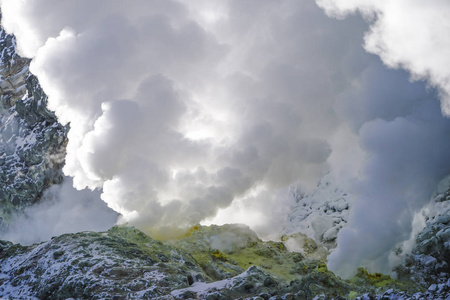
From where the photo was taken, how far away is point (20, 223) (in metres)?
152

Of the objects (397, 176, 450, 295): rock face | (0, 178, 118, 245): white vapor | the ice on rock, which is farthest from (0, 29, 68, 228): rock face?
(397, 176, 450, 295): rock face

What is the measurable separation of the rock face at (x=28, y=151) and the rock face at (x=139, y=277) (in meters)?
109

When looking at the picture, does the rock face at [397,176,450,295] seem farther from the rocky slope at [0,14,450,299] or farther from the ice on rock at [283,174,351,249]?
the ice on rock at [283,174,351,249]

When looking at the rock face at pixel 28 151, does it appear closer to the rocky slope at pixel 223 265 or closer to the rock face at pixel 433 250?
the rocky slope at pixel 223 265

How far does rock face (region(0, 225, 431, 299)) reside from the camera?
35.8m

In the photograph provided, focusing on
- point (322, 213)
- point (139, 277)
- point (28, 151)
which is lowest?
point (139, 277)

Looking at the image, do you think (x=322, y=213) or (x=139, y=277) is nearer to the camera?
(x=139, y=277)

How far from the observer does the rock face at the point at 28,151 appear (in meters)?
154

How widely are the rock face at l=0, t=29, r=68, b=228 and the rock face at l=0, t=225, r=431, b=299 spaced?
358 ft

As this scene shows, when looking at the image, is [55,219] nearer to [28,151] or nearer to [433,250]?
[28,151]

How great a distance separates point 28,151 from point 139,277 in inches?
5398

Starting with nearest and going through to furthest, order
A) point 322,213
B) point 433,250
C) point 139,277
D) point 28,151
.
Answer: point 139,277 → point 433,250 → point 322,213 → point 28,151

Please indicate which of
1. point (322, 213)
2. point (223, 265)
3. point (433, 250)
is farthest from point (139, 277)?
point (322, 213)

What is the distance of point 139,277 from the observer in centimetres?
3953
